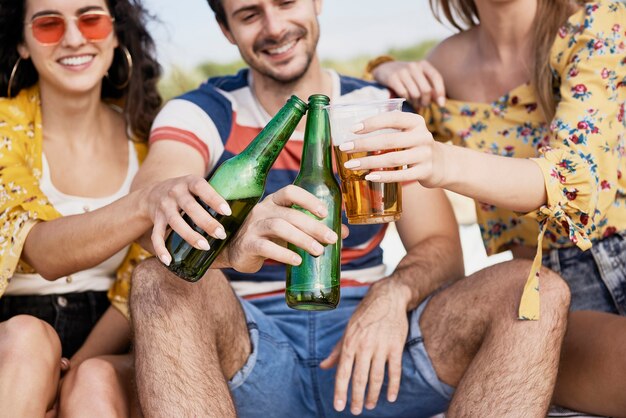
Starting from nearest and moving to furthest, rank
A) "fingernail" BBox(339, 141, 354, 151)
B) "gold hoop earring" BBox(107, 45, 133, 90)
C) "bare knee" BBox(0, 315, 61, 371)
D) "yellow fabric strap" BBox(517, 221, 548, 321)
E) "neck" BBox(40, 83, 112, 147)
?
"fingernail" BBox(339, 141, 354, 151), "yellow fabric strap" BBox(517, 221, 548, 321), "bare knee" BBox(0, 315, 61, 371), "neck" BBox(40, 83, 112, 147), "gold hoop earring" BBox(107, 45, 133, 90)

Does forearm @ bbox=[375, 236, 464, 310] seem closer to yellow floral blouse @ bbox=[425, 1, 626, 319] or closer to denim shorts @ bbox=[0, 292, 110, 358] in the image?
yellow floral blouse @ bbox=[425, 1, 626, 319]

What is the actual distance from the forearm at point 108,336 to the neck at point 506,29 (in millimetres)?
1658

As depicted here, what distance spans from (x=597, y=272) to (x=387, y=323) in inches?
34.0

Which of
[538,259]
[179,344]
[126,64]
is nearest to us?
[179,344]

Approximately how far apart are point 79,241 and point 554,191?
1477 mm

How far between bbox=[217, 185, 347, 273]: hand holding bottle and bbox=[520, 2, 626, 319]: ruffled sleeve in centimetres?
68

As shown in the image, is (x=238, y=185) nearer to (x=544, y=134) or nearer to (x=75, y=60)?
(x=75, y=60)

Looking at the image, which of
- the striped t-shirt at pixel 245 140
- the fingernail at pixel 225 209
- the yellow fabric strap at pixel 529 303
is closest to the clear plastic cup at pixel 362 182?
the fingernail at pixel 225 209

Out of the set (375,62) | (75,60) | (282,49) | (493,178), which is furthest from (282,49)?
(493,178)

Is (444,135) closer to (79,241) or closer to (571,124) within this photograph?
(571,124)

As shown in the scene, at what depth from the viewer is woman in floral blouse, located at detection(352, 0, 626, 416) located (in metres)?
2.50

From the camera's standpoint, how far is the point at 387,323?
Answer: 2.58 meters

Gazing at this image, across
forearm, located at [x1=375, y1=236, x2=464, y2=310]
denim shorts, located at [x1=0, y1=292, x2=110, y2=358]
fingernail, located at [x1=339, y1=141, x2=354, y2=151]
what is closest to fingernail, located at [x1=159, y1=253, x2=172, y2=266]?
fingernail, located at [x1=339, y1=141, x2=354, y2=151]

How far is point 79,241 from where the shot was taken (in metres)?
2.67
